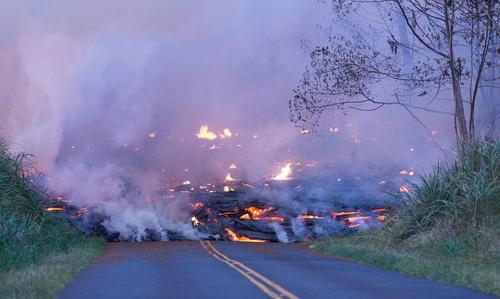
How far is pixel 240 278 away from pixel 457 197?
354 inches

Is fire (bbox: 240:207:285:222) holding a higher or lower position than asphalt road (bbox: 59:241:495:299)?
higher

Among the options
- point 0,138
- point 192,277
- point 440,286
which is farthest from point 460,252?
point 0,138

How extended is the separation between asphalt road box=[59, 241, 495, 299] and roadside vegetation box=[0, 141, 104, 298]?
50 centimetres

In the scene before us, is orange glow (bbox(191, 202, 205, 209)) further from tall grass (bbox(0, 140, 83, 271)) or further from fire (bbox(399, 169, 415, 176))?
fire (bbox(399, 169, 415, 176))

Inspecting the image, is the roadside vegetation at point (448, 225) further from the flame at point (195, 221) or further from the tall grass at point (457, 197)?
the flame at point (195, 221)

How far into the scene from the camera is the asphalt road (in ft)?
47.8

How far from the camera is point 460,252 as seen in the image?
21.7 m

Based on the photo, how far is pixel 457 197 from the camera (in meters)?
24.1

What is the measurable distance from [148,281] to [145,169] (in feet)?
83.1

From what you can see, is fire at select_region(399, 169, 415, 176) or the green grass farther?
fire at select_region(399, 169, 415, 176)

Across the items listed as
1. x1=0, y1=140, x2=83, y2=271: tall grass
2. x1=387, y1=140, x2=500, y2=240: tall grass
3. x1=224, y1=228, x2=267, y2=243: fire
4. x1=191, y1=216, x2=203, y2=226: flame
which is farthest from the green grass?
x1=191, y1=216, x2=203, y2=226: flame

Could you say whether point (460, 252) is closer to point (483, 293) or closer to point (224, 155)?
point (483, 293)

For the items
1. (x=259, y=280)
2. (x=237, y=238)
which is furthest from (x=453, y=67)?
(x=259, y=280)

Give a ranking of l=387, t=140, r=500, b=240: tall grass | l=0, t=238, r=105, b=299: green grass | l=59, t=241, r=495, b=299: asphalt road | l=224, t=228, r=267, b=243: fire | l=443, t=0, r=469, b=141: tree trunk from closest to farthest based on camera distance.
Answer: l=59, t=241, r=495, b=299: asphalt road
l=0, t=238, r=105, b=299: green grass
l=387, t=140, r=500, b=240: tall grass
l=443, t=0, r=469, b=141: tree trunk
l=224, t=228, r=267, b=243: fire
